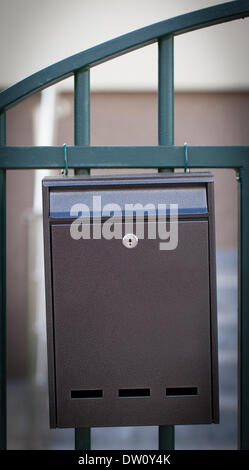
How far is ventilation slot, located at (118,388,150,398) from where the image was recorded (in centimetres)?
113

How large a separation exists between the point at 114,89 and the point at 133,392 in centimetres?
250

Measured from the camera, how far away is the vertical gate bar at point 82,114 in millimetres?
1169

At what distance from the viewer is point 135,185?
1095 millimetres

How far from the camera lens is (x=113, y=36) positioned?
3078 millimetres

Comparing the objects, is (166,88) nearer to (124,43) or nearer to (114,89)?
(124,43)

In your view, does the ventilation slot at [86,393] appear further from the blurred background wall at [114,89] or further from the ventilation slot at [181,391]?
the blurred background wall at [114,89]

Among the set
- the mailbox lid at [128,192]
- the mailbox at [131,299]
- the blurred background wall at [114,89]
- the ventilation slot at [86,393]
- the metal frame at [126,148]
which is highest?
the blurred background wall at [114,89]

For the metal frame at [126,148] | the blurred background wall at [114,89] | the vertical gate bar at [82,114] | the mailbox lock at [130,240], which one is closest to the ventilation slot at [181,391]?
the metal frame at [126,148]

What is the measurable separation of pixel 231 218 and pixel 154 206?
243 centimetres

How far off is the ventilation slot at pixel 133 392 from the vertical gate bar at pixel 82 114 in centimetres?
13

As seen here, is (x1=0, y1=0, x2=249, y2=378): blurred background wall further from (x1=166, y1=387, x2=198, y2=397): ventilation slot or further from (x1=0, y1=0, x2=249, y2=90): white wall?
(x1=166, y1=387, x2=198, y2=397): ventilation slot

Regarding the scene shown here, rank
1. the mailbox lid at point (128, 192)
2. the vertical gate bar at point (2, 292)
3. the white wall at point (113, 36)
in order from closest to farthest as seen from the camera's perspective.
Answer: the mailbox lid at point (128, 192) → the vertical gate bar at point (2, 292) → the white wall at point (113, 36)

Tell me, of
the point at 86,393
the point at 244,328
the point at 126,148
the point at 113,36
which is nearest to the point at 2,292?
the point at 86,393

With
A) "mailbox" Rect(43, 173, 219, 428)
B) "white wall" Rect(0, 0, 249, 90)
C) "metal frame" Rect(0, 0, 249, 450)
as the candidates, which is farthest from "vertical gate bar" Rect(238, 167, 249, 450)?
"white wall" Rect(0, 0, 249, 90)
